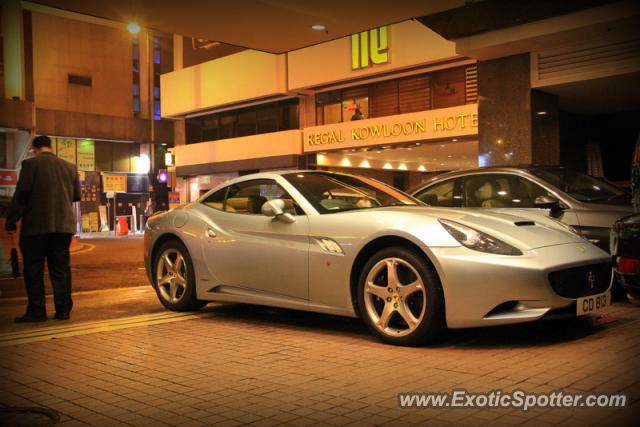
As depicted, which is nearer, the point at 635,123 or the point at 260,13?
the point at 260,13

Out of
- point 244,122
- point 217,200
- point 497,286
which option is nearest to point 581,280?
point 497,286

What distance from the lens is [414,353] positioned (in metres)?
4.59

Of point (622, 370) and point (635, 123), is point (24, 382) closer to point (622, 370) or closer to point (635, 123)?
point (622, 370)

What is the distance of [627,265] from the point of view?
3.88 m

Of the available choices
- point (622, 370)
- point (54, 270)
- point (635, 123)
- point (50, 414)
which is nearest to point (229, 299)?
point (54, 270)

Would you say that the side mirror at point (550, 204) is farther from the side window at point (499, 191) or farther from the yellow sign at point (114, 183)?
the yellow sign at point (114, 183)

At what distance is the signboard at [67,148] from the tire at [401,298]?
1617 inches

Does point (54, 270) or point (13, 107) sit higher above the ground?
point (13, 107)

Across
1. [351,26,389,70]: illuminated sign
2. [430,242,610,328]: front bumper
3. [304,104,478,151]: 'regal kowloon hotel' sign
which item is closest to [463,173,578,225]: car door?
[430,242,610,328]: front bumper

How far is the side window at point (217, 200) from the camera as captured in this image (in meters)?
6.60

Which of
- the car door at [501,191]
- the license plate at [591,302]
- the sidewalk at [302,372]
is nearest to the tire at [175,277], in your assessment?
the sidewalk at [302,372]

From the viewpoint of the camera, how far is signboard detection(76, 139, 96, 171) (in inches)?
1706

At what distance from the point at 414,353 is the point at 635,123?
1426 cm

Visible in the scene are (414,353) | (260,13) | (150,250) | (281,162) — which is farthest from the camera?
(281,162)
